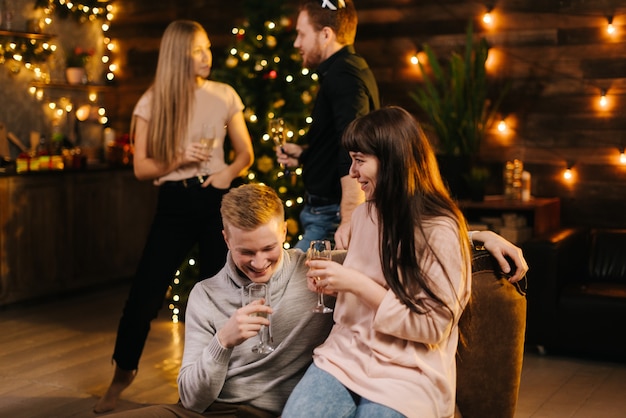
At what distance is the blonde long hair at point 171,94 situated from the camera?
3.71 meters

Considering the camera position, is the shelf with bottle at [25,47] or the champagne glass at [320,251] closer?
the champagne glass at [320,251]

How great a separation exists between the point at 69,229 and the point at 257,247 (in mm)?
4105

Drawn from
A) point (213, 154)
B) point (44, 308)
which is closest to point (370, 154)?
point (213, 154)

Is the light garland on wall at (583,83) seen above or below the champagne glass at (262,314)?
above

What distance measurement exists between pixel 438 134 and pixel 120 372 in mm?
2518

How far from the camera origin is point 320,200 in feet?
11.5

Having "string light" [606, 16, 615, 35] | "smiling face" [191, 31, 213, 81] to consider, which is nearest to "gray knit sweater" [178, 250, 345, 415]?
"smiling face" [191, 31, 213, 81]

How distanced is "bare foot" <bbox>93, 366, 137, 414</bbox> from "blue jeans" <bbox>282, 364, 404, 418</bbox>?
1758mm

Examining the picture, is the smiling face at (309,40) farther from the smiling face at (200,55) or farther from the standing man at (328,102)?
the smiling face at (200,55)

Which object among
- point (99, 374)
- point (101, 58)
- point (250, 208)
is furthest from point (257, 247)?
point (101, 58)

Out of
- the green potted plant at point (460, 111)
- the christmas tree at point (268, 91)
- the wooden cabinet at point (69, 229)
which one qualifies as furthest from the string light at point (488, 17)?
the wooden cabinet at point (69, 229)

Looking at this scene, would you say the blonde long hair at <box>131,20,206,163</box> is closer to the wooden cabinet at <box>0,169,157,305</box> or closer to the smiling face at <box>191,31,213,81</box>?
the smiling face at <box>191,31,213,81</box>

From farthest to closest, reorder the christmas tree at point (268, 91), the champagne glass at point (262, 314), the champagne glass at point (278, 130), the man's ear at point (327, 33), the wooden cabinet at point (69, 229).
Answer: the wooden cabinet at point (69, 229) → the christmas tree at point (268, 91) → the champagne glass at point (278, 130) → the man's ear at point (327, 33) → the champagne glass at point (262, 314)

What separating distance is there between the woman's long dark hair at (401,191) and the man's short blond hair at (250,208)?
0.81 feet
